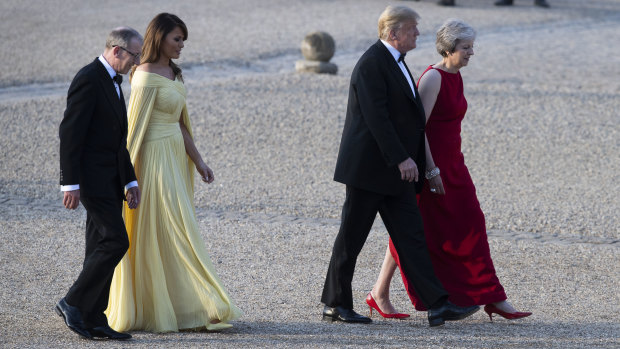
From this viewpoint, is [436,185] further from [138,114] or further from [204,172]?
[138,114]

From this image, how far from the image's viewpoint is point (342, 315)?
4984mm

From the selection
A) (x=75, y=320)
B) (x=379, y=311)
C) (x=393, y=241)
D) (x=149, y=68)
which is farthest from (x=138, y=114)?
(x=379, y=311)

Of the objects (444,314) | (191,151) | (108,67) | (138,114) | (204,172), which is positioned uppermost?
(108,67)

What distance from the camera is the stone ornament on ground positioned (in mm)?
14062

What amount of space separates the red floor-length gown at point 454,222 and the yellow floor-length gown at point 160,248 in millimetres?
1112

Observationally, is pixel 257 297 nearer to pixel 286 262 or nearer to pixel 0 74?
pixel 286 262

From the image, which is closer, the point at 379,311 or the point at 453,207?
the point at 453,207

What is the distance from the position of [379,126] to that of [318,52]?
955 cm

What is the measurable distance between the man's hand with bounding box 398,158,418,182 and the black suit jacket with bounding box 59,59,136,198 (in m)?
1.34

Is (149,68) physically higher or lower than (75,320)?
higher

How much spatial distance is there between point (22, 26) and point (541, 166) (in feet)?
39.1

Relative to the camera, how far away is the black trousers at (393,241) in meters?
4.84

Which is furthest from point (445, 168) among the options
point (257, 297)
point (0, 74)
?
point (0, 74)

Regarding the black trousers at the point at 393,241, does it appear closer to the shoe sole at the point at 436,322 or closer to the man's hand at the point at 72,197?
the shoe sole at the point at 436,322
